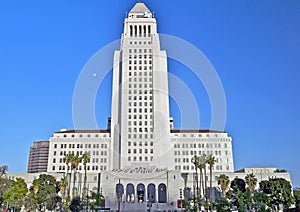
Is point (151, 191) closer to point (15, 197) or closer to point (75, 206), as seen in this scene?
point (75, 206)

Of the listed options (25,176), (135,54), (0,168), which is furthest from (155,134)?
(0,168)

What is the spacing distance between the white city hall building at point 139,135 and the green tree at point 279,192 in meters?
24.6

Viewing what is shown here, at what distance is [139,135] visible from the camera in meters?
103

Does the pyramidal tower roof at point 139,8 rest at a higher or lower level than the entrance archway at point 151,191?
higher

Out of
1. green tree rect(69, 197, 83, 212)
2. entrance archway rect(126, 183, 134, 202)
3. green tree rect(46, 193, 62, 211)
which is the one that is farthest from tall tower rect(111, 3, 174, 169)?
green tree rect(69, 197, 83, 212)

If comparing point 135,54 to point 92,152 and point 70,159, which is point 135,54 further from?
point 70,159

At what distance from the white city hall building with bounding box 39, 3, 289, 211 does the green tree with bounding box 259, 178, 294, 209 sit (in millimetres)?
24628

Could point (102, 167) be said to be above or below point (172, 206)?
above

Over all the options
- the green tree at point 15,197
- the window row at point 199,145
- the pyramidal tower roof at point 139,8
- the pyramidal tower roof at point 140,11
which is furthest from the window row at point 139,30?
the green tree at point 15,197

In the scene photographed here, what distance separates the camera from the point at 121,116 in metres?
104

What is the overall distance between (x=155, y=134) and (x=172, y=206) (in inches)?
1047

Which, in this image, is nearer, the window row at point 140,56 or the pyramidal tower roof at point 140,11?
the window row at point 140,56

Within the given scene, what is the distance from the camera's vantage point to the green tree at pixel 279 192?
6806 cm

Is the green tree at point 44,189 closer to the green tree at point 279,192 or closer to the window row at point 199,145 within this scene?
the window row at point 199,145
